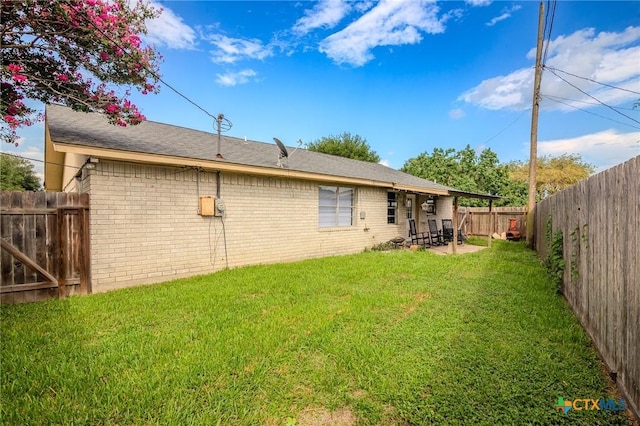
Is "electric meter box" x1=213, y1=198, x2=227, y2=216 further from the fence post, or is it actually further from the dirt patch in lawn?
the dirt patch in lawn

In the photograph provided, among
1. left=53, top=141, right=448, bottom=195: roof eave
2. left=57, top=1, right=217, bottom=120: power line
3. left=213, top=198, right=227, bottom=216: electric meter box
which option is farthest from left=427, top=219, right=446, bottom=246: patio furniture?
left=57, top=1, right=217, bottom=120: power line

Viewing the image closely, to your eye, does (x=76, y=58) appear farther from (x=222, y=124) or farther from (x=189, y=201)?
(x=189, y=201)

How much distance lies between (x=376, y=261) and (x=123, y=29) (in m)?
7.64

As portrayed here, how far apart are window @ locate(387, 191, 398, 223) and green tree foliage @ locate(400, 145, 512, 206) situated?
41.3 feet

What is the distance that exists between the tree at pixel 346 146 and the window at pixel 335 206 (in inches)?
749

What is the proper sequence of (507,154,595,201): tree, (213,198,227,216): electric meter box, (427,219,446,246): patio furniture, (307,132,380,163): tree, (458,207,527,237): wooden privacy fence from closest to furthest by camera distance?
(213,198,227,216): electric meter box, (427,219,446,246): patio furniture, (458,207,527,237): wooden privacy fence, (507,154,595,201): tree, (307,132,380,163): tree

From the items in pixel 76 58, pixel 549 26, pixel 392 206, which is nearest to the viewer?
pixel 76 58

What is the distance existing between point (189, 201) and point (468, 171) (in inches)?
972

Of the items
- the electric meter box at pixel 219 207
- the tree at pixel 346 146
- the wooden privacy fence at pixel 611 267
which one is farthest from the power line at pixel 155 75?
the tree at pixel 346 146

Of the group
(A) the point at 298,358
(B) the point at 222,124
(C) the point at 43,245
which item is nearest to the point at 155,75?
(B) the point at 222,124

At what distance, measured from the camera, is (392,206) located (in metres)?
11.7

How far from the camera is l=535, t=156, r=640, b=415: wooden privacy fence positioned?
212 cm

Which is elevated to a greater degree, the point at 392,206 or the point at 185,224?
the point at 392,206

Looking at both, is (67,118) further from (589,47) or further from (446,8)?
(589,47)
